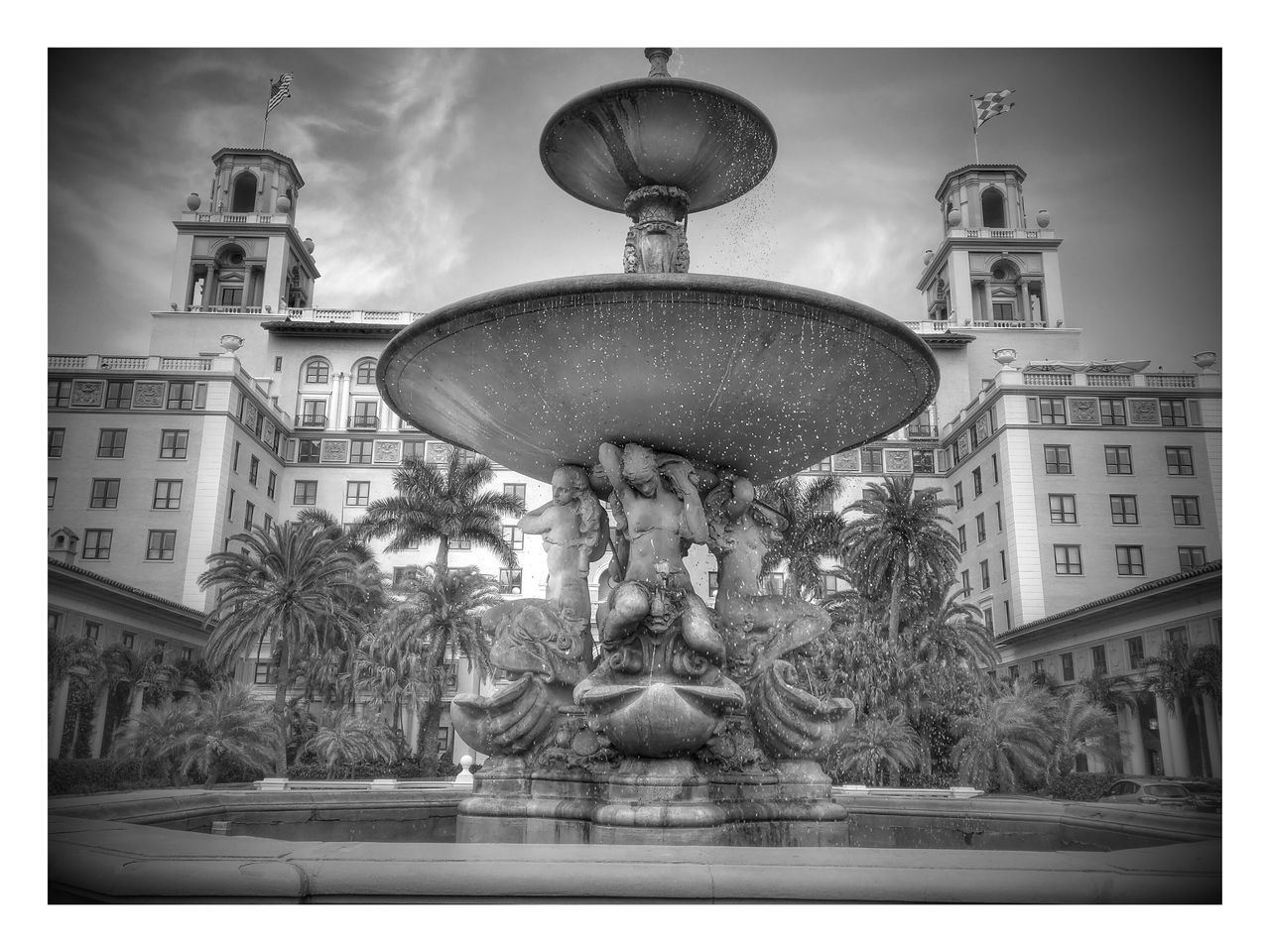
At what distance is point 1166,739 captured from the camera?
33.6m

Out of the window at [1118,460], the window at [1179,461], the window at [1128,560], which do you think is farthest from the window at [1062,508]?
the window at [1179,461]

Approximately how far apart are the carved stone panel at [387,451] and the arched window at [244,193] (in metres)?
20.2

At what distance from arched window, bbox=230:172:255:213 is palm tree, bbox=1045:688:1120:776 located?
190 feet

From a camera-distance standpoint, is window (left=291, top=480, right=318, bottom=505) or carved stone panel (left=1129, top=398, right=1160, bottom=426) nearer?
carved stone panel (left=1129, top=398, right=1160, bottom=426)

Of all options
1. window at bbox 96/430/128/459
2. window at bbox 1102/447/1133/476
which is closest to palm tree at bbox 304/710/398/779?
window at bbox 96/430/128/459

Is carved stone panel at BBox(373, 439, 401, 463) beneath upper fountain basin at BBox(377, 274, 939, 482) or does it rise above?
above

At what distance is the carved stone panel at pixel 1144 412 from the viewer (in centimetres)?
4544

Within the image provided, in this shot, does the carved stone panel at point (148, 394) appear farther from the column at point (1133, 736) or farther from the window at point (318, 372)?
the column at point (1133, 736)

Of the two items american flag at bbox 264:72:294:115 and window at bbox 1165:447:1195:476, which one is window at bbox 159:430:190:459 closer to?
american flag at bbox 264:72:294:115

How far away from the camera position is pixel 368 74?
8266 millimetres

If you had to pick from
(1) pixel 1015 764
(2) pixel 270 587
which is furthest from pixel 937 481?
(2) pixel 270 587

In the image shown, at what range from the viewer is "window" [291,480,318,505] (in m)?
56.9

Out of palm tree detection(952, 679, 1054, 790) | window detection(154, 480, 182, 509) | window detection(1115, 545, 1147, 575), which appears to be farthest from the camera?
window detection(154, 480, 182, 509)

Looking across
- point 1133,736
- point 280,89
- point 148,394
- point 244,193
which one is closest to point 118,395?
point 148,394
